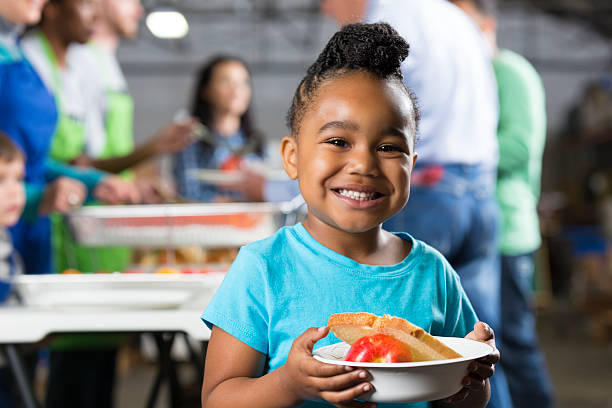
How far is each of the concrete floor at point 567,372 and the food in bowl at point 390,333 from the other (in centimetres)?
165

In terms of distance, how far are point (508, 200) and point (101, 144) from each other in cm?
143

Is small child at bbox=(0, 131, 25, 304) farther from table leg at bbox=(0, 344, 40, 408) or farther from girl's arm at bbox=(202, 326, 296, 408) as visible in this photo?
girl's arm at bbox=(202, 326, 296, 408)

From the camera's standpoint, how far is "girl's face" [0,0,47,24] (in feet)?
5.07

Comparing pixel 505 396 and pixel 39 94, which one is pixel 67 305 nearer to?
pixel 39 94

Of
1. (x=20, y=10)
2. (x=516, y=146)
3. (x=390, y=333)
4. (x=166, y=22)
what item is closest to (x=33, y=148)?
(x=20, y=10)

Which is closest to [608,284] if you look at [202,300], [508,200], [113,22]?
[508,200]

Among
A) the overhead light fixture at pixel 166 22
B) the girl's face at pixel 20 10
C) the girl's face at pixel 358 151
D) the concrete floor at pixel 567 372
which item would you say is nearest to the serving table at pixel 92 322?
the girl's face at pixel 358 151

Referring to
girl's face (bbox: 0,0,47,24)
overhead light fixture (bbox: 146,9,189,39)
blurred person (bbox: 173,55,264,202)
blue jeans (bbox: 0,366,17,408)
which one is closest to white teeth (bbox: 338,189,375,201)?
blue jeans (bbox: 0,366,17,408)

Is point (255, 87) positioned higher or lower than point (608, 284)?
higher

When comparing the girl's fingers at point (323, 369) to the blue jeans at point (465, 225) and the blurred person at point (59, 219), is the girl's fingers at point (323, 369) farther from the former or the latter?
the blurred person at point (59, 219)

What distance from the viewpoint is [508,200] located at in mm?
2275

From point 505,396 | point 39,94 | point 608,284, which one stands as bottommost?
point 608,284

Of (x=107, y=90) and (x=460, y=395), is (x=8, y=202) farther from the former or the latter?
(x=107, y=90)

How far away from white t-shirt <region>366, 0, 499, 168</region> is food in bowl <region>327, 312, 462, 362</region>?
74 centimetres
